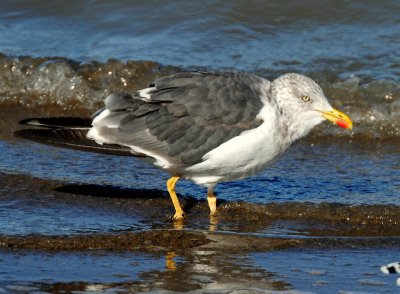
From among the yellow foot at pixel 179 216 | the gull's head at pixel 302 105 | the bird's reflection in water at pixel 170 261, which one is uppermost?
the gull's head at pixel 302 105

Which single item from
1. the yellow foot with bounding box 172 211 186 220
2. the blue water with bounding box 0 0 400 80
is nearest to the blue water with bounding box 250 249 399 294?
the yellow foot with bounding box 172 211 186 220

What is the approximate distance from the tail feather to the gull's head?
1.03 meters

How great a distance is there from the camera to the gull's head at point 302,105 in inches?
242

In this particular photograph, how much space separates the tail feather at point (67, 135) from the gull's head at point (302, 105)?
103cm

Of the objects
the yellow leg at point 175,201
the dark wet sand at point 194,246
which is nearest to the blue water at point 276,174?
the dark wet sand at point 194,246

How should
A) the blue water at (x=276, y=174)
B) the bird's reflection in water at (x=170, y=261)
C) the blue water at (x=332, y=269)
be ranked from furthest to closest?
1. the blue water at (x=276, y=174)
2. the bird's reflection in water at (x=170, y=261)
3. the blue water at (x=332, y=269)

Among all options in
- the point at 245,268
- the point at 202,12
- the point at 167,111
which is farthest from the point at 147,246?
the point at 202,12

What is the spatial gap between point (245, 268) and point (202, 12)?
6.28 meters

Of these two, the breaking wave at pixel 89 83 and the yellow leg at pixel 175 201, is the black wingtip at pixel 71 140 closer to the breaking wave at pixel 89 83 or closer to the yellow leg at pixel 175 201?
the yellow leg at pixel 175 201

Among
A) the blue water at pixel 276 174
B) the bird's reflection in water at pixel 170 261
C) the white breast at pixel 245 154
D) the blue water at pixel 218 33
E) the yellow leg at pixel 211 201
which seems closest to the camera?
the bird's reflection in water at pixel 170 261

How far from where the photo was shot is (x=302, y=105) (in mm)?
6184

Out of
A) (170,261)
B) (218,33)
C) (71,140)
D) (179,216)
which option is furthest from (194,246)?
(218,33)

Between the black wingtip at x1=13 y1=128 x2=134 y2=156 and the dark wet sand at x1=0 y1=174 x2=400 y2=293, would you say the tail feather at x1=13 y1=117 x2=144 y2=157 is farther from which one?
the dark wet sand at x1=0 y1=174 x2=400 y2=293

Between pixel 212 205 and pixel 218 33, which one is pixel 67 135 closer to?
pixel 212 205
